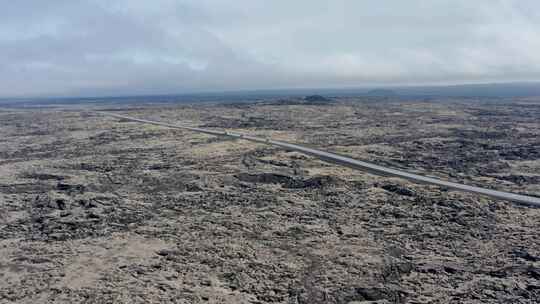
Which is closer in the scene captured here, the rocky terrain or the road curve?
the rocky terrain

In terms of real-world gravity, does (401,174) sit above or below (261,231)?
above

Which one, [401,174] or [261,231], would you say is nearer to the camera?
[261,231]

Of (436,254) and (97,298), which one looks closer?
(97,298)

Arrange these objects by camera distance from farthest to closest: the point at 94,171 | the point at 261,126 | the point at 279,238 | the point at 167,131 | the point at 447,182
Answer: the point at 261,126, the point at 167,131, the point at 94,171, the point at 447,182, the point at 279,238

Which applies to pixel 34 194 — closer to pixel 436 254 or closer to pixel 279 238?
pixel 279 238

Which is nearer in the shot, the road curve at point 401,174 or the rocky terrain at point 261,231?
the rocky terrain at point 261,231

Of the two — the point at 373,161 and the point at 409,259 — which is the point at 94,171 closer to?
the point at 373,161

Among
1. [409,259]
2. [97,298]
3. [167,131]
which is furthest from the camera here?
[167,131]

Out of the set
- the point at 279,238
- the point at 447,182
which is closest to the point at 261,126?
the point at 447,182
